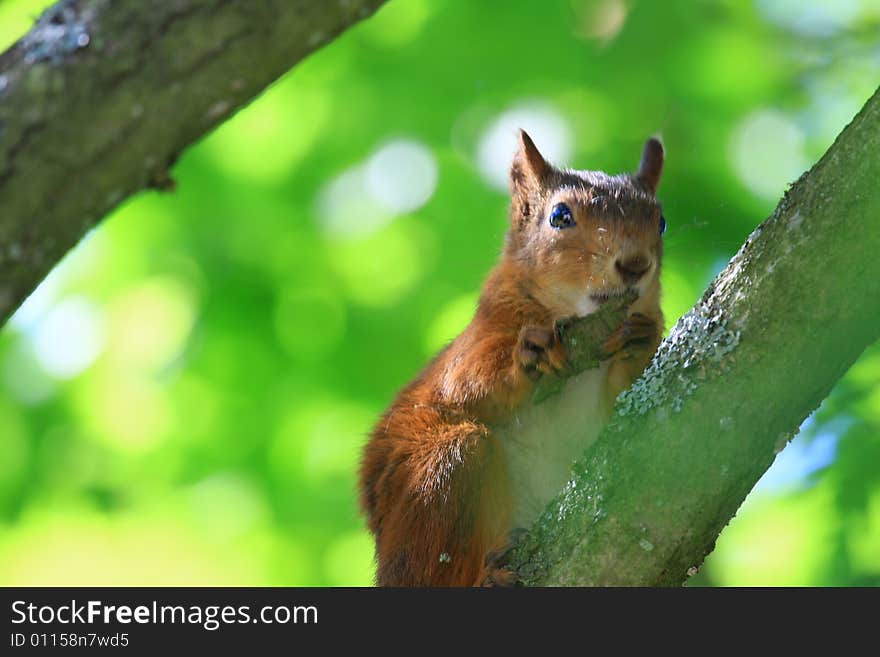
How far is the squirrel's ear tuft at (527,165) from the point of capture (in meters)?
4.90

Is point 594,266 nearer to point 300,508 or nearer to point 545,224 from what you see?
point 545,224

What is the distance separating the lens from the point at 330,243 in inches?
245

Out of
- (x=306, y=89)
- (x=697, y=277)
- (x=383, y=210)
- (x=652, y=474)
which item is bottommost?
(x=652, y=474)

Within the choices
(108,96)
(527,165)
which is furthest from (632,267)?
(108,96)

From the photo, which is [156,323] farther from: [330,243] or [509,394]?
[509,394]

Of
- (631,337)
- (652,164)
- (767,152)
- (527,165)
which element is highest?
(767,152)

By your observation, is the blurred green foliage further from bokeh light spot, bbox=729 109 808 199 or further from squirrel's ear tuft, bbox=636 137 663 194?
squirrel's ear tuft, bbox=636 137 663 194

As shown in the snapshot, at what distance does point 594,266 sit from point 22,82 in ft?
7.96

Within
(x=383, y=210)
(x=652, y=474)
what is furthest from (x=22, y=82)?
(x=383, y=210)

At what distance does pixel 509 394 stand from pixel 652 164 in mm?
1375

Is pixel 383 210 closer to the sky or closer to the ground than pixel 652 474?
closer to the sky

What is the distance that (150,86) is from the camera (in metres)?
2.33

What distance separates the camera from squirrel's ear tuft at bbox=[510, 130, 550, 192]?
4.90 meters

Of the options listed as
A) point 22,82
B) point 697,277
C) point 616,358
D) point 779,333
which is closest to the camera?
point 22,82
